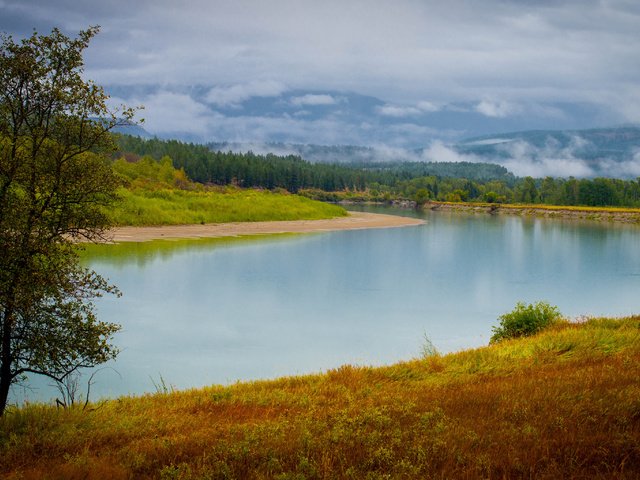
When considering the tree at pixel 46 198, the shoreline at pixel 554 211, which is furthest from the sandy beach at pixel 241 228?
the shoreline at pixel 554 211

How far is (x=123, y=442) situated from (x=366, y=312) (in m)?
23.8

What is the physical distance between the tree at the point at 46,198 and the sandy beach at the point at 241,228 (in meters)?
40.2

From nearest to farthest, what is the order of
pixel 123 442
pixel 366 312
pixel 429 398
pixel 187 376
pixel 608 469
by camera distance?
pixel 608 469 → pixel 123 442 → pixel 429 398 → pixel 187 376 → pixel 366 312

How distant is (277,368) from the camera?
20.6 meters

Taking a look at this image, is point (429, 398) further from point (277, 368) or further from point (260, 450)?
point (277, 368)

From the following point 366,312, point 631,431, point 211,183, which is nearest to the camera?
point 631,431

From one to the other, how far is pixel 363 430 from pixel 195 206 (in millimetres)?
74144

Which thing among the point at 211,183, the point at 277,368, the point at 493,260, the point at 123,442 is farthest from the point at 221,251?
the point at 211,183

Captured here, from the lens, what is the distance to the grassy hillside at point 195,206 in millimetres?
70375

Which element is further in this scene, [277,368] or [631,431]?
[277,368]

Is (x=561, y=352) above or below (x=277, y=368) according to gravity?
above

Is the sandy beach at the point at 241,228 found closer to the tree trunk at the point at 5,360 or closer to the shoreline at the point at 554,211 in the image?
the tree trunk at the point at 5,360

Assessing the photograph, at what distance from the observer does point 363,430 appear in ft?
24.8

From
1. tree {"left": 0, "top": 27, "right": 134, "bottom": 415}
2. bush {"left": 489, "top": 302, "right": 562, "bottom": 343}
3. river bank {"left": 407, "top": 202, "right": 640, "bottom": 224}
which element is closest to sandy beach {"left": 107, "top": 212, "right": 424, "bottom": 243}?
bush {"left": 489, "top": 302, "right": 562, "bottom": 343}
